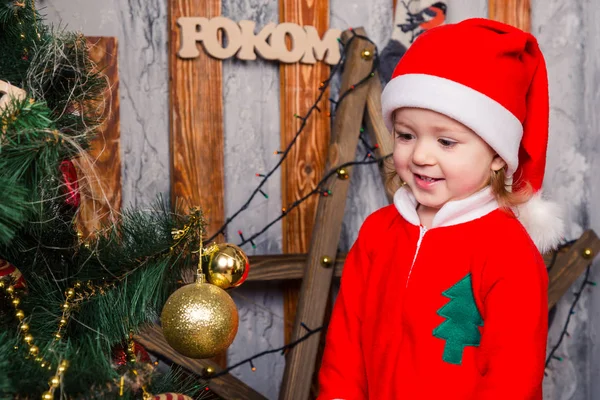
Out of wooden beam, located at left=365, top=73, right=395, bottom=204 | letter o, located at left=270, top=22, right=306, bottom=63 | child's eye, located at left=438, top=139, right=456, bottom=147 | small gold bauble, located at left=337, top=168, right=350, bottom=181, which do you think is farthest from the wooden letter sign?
child's eye, located at left=438, top=139, right=456, bottom=147

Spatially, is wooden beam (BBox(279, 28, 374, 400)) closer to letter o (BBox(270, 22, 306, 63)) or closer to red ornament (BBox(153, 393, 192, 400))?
letter o (BBox(270, 22, 306, 63))

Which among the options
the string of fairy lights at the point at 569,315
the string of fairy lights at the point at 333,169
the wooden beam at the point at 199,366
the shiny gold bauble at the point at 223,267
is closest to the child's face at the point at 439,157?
the shiny gold bauble at the point at 223,267

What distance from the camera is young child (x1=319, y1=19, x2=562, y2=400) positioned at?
3.62 feet

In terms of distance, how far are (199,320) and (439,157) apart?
494 mm

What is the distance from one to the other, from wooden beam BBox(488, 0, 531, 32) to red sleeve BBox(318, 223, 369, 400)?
87 cm

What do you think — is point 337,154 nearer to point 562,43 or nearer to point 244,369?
point 244,369

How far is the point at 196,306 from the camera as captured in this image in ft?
2.92

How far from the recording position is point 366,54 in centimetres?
168

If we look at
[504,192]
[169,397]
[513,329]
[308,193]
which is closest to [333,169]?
[308,193]

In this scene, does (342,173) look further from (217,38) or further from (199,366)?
(199,366)

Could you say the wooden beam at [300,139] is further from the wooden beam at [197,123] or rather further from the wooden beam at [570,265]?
the wooden beam at [570,265]

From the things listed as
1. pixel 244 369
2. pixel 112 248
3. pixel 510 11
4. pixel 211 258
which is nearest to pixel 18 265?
pixel 112 248

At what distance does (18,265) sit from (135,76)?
83cm

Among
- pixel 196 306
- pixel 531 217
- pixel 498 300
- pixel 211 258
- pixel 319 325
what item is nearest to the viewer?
pixel 196 306
